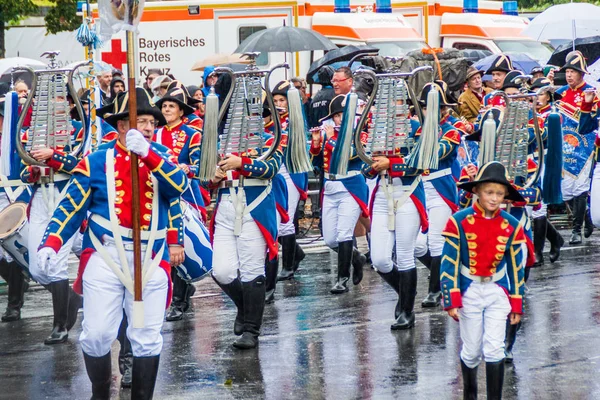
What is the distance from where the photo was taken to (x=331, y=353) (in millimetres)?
9141

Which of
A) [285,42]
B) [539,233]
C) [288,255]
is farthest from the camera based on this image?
[285,42]

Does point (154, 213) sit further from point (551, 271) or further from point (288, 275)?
point (551, 271)

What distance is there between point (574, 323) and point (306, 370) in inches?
100

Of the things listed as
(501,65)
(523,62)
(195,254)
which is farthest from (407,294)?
(523,62)

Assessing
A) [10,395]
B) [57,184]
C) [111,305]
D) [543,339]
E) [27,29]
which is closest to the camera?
[111,305]

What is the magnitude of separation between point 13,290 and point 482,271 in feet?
16.7

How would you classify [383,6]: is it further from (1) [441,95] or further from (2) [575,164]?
(1) [441,95]

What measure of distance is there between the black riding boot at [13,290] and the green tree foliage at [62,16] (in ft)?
39.0

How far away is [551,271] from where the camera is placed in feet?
41.8

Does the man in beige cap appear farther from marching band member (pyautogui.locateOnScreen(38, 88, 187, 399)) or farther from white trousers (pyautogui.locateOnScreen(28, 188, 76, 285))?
marching band member (pyautogui.locateOnScreen(38, 88, 187, 399))

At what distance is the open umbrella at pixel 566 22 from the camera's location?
17094 mm

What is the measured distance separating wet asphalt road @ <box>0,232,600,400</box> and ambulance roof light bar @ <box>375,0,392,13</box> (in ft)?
31.1

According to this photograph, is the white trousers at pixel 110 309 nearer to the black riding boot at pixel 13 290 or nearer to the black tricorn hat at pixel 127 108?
the black tricorn hat at pixel 127 108

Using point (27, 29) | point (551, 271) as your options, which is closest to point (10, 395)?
point (551, 271)
